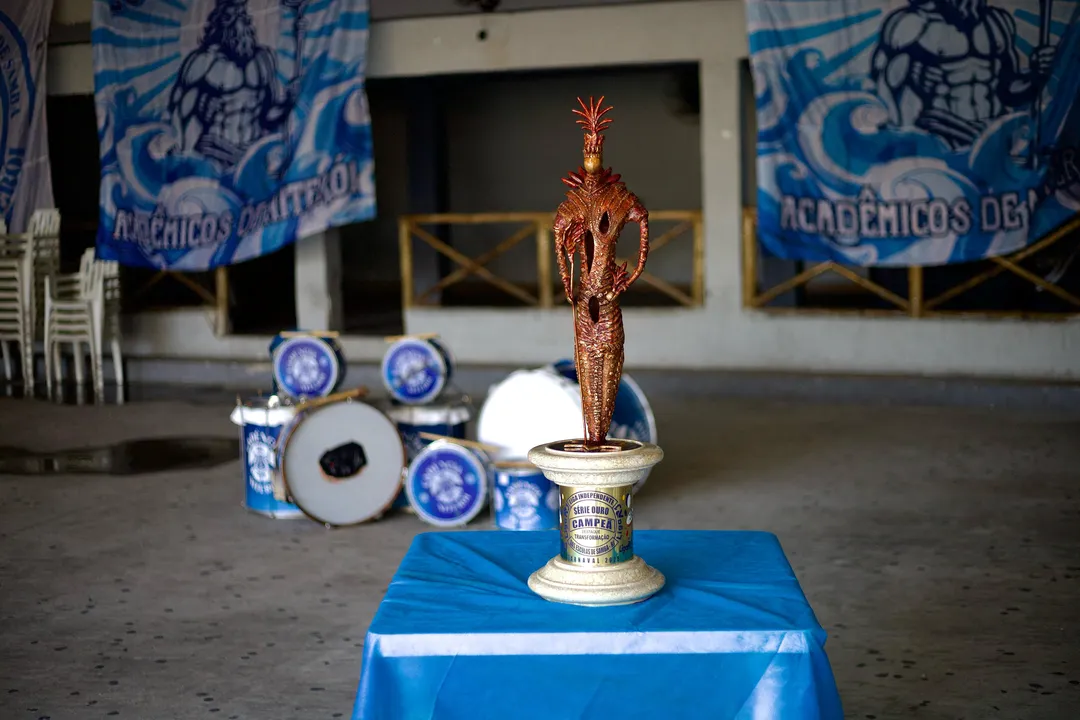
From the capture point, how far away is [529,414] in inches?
205

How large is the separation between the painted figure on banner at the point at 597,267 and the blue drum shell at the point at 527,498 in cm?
283

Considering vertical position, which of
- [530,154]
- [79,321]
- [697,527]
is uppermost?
[530,154]

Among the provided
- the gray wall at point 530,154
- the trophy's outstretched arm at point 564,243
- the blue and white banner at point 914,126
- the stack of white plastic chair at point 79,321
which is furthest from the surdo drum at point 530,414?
the gray wall at point 530,154

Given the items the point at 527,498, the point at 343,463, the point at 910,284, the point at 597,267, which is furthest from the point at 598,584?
the point at 910,284

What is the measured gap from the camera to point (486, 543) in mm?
2557

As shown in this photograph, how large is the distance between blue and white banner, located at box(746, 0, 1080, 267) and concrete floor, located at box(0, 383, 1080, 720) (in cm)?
131

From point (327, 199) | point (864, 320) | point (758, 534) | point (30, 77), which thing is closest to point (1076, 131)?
point (864, 320)

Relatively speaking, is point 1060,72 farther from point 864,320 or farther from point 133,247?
point 133,247

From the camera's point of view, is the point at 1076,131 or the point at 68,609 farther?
the point at 1076,131

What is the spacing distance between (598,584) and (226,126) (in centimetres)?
808

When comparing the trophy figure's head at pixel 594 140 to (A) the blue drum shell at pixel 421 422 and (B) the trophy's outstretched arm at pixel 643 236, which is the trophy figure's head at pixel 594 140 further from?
(A) the blue drum shell at pixel 421 422

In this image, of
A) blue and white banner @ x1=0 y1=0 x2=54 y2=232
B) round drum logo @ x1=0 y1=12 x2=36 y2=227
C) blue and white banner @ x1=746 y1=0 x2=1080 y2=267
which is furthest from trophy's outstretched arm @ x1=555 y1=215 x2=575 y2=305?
round drum logo @ x1=0 y1=12 x2=36 y2=227

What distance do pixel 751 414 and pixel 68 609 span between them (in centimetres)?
475

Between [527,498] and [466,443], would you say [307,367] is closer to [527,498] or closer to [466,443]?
[466,443]
